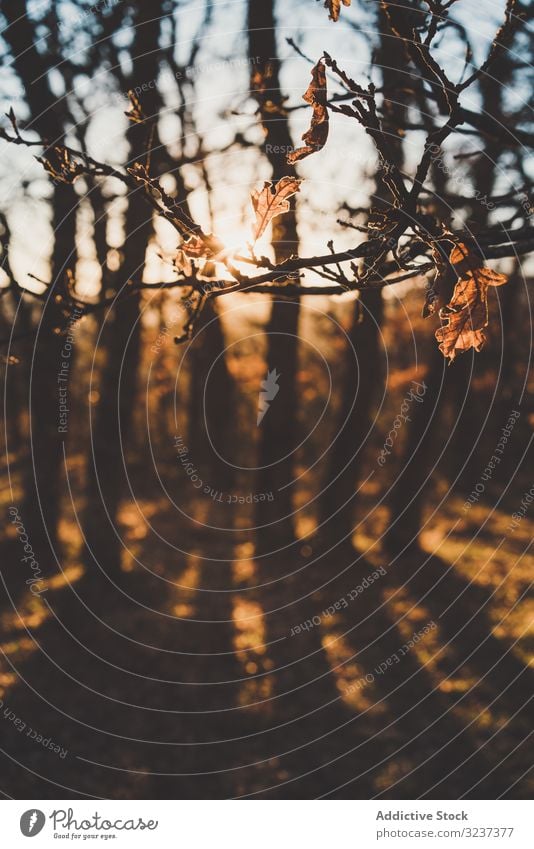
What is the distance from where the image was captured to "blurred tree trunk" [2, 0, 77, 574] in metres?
6.28

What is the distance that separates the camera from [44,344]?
29.4 ft

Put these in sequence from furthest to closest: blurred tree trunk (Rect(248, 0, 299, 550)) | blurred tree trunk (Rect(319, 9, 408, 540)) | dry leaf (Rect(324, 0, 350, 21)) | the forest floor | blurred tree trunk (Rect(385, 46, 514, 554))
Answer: blurred tree trunk (Rect(319, 9, 408, 540)) < blurred tree trunk (Rect(385, 46, 514, 554)) < blurred tree trunk (Rect(248, 0, 299, 550)) < the forest floor < dry leaf (Rect(324, 0, 350, 21))

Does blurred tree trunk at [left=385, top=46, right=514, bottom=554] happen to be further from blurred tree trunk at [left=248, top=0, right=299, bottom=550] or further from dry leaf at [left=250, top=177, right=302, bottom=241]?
dry leaf at [left=250, top=177, right=302, bottom=241]

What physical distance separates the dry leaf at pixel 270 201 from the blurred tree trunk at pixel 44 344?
4.06 meters

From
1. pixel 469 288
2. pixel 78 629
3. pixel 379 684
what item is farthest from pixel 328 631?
pixel 469 288

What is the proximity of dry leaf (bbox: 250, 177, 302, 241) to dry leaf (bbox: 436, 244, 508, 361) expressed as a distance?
1.98 feet

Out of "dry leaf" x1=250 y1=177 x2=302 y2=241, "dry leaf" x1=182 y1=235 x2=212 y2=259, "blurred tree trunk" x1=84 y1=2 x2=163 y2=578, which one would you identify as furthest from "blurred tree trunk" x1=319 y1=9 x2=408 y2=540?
"dry leaf" x1=250 y1=177 x2=302 y2=241

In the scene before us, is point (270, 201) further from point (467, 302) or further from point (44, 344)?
point (44, 344)

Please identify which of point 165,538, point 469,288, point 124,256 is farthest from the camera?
point 165,538

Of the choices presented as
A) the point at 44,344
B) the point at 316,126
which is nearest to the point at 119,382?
the point at 44,344
